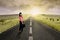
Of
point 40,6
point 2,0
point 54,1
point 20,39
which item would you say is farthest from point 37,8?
point 20,39

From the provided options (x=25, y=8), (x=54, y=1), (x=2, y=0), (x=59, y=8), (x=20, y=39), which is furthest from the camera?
(x=25, y=8)

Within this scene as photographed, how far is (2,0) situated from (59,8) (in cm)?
638

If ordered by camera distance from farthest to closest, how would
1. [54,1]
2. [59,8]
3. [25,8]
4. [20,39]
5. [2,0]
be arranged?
[25,8] → [54,1] → [59,8] → [2,0] → [20,39]

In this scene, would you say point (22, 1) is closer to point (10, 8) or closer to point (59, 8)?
point (10, 8)

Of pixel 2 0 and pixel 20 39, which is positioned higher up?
pixel 2 0

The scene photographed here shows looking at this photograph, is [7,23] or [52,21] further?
[52,21]

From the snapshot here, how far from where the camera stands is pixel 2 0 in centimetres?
1941

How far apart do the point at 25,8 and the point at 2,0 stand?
5.12 meters

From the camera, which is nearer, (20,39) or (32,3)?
(20,39)

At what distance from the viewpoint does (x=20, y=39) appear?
29.5 ft

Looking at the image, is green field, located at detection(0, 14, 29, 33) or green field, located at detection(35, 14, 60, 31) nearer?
green field, located at detection(35, 14, 60, 31)

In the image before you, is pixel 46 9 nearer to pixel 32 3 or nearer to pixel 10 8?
pixel 32 3

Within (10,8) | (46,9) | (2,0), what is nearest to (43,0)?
(46,9)

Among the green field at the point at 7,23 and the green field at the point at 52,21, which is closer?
the green field at the point at 52,21
